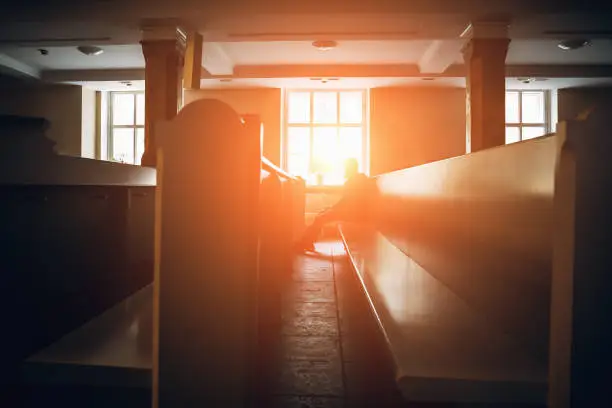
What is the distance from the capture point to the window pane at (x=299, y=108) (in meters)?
10.6

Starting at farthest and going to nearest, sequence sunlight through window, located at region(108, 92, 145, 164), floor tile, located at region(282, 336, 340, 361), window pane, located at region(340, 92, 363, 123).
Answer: sunlight through window, located at region(108, 92, 145, 164)
window pane, located at region(340, 92, 363, 123)
floor tile, located at region(282, 336, 340, 361)

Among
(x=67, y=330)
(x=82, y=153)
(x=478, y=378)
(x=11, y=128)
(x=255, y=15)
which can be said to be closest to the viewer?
(x=478, y=378)

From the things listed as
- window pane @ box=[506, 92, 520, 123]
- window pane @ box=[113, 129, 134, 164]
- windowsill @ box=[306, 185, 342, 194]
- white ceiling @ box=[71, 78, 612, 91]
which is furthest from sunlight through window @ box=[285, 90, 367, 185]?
window pane @ box=[113, 129, 134, 164]

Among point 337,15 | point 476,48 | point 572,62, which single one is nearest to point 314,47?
point 337,15

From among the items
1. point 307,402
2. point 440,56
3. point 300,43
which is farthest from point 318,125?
point 307,402

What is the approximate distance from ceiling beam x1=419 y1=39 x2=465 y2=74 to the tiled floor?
5624mm

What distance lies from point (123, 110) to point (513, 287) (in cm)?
1171

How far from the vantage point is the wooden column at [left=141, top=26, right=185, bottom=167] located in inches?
233

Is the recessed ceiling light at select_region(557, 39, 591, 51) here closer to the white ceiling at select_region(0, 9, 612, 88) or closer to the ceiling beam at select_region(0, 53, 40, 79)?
the white ceiling at select_region(0, 9, 612, 88)

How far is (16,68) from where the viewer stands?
27.7ft

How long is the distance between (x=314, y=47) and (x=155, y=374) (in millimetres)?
7328

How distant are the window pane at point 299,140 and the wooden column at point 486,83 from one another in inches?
196

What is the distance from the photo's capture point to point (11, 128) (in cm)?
130

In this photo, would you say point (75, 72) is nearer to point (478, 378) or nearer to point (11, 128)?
point (11, 128)
